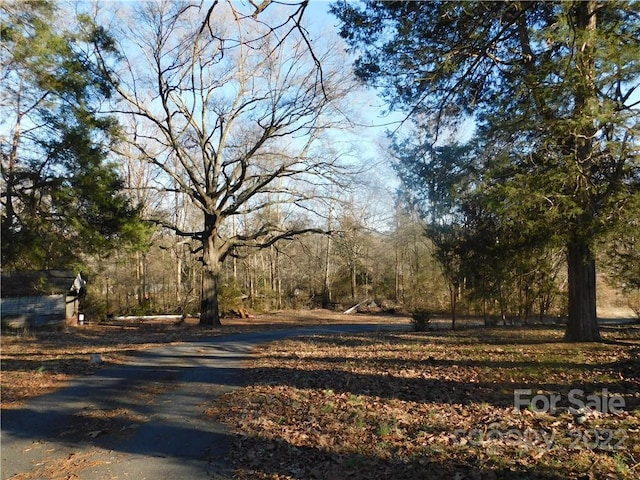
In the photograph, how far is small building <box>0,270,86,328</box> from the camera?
2441 centimetres

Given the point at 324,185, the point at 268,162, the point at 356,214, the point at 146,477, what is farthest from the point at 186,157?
the point at 146,477

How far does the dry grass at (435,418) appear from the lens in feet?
15.2

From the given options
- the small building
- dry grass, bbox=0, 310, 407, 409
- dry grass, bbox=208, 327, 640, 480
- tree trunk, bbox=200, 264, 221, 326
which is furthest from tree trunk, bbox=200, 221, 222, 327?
dry grass, bbox=208, 327, 640, 480

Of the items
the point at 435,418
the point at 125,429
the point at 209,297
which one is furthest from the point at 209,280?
the point at 435,418

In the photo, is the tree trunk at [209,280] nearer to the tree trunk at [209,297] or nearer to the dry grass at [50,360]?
the tree trunk at [209,297]

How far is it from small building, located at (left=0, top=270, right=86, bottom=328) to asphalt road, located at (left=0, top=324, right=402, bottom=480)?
680 inches

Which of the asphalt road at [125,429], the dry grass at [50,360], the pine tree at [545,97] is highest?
the pine tree at [545,97]

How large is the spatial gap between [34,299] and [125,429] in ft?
73.2

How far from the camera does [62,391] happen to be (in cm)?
870

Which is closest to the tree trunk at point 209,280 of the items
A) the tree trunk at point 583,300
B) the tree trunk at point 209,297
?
the tree trunk at point 209,297

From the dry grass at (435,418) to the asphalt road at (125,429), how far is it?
44cm

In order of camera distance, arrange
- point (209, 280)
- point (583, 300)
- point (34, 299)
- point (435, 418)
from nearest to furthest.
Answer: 1. point (435, 418)
2. point (583, 300)
3. point (209, 280)
4. point (34, 299)

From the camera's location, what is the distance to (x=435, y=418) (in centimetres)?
600

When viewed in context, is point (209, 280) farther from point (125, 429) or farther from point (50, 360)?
point (125, 429)
